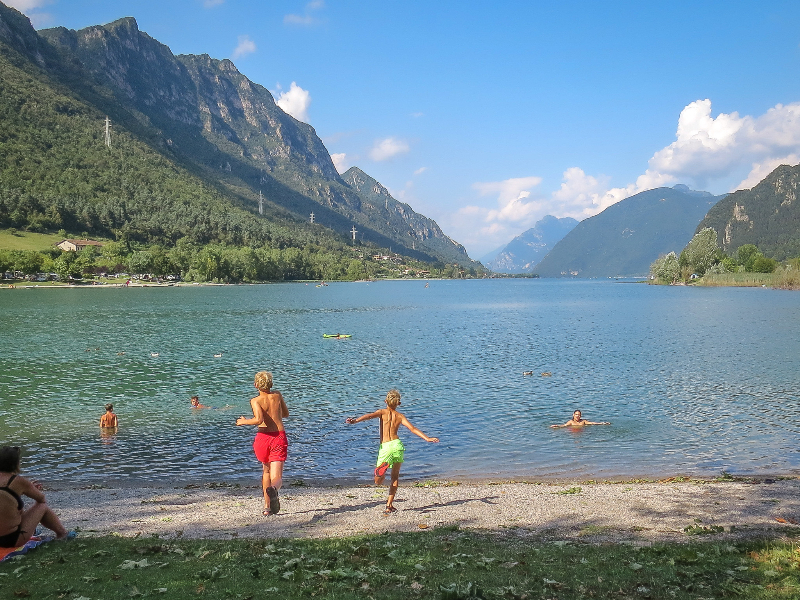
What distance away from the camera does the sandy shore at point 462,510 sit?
46.4 ft

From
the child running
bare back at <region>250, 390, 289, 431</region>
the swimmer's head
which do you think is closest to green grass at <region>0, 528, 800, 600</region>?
the swimmer's head

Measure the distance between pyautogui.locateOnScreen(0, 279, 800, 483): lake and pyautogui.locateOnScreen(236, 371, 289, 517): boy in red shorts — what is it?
825 cm

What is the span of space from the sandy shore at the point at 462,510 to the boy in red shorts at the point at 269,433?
0.87m

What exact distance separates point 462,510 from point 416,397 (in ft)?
75.9

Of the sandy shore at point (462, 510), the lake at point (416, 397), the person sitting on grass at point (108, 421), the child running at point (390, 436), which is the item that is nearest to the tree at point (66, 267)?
the lake at point (416, 397)

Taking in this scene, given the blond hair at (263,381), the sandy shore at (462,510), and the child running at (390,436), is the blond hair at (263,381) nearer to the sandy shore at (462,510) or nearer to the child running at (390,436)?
the child running at (390,436)

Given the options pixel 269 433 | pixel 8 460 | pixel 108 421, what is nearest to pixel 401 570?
pixel 269 433

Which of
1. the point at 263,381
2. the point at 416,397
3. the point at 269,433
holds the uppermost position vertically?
the point at 263,381

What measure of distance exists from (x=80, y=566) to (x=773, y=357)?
60.2 m

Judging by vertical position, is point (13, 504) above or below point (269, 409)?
below

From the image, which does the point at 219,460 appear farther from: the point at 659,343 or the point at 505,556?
the point at 659,343

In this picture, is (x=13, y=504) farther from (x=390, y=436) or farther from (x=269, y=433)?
(x=390, y=436)

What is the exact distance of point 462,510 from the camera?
54.0 ft

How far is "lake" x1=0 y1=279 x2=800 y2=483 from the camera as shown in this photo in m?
25.2
